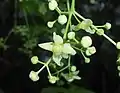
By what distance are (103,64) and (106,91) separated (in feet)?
0.48

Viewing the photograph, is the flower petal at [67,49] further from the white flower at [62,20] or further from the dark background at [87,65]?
the dark background at [87,65]

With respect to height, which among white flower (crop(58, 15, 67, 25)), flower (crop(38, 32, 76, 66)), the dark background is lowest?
the dark background

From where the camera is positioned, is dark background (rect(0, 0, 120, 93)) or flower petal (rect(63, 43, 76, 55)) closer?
flower petal (rect(63, 43, 76, 55))

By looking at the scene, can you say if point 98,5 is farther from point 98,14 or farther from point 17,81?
point 17,81

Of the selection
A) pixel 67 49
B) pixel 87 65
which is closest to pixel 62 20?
pixel 67 49

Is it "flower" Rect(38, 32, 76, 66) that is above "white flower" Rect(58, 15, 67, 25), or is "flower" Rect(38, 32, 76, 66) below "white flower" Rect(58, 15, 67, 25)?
below

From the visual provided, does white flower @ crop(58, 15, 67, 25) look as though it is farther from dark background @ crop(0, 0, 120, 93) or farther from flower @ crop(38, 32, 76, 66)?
dark background @ crop(0, 0, 120, 93)

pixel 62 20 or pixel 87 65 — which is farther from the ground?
pixel 62 20

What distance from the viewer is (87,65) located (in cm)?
144

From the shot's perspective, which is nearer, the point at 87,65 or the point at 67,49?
the point at 67,49

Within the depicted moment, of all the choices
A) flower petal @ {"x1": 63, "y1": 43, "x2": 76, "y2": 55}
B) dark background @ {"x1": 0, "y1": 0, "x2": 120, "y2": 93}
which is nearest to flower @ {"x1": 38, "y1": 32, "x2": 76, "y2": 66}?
flower petal @ {"x1": 63, "y1": 43, "x2": 76, "y2": 55}

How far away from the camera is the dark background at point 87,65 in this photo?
1.36m

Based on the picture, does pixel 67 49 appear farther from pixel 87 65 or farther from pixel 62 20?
pixel 87 65

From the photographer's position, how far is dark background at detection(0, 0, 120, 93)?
136cm
